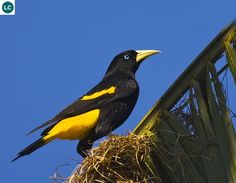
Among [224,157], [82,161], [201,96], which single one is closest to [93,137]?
[82,161]

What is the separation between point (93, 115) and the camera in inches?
186

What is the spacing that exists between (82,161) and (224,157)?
1.39m

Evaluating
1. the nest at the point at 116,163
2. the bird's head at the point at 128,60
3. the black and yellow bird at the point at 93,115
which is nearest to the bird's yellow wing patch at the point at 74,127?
the black and yellow bird at the point at 93,115

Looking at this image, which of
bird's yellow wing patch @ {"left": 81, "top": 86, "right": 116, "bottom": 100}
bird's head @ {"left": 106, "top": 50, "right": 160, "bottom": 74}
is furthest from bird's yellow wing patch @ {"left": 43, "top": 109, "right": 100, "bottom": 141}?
bird's head @ {"left": 106, "top": 50, "right": 160, "bottom": 74}

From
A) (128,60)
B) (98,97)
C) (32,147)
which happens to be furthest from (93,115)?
(128,60)

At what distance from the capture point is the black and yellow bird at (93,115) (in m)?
4.53

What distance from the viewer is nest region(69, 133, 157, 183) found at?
3232 mm

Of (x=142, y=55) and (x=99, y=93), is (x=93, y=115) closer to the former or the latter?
(x=99, y=93)

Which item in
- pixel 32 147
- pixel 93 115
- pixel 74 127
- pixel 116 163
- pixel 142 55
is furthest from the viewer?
pixel 142 55

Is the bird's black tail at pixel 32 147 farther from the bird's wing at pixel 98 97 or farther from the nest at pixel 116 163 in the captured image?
the nest at pixel 116 163

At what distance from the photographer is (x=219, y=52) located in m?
2.88

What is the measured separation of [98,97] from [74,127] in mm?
446

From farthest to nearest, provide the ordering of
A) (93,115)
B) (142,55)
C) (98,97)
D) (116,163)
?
1. (142,55)
2. (98,97)
3. (93,115)
4. (116,163)

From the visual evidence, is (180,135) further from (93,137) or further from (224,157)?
(93,137)
